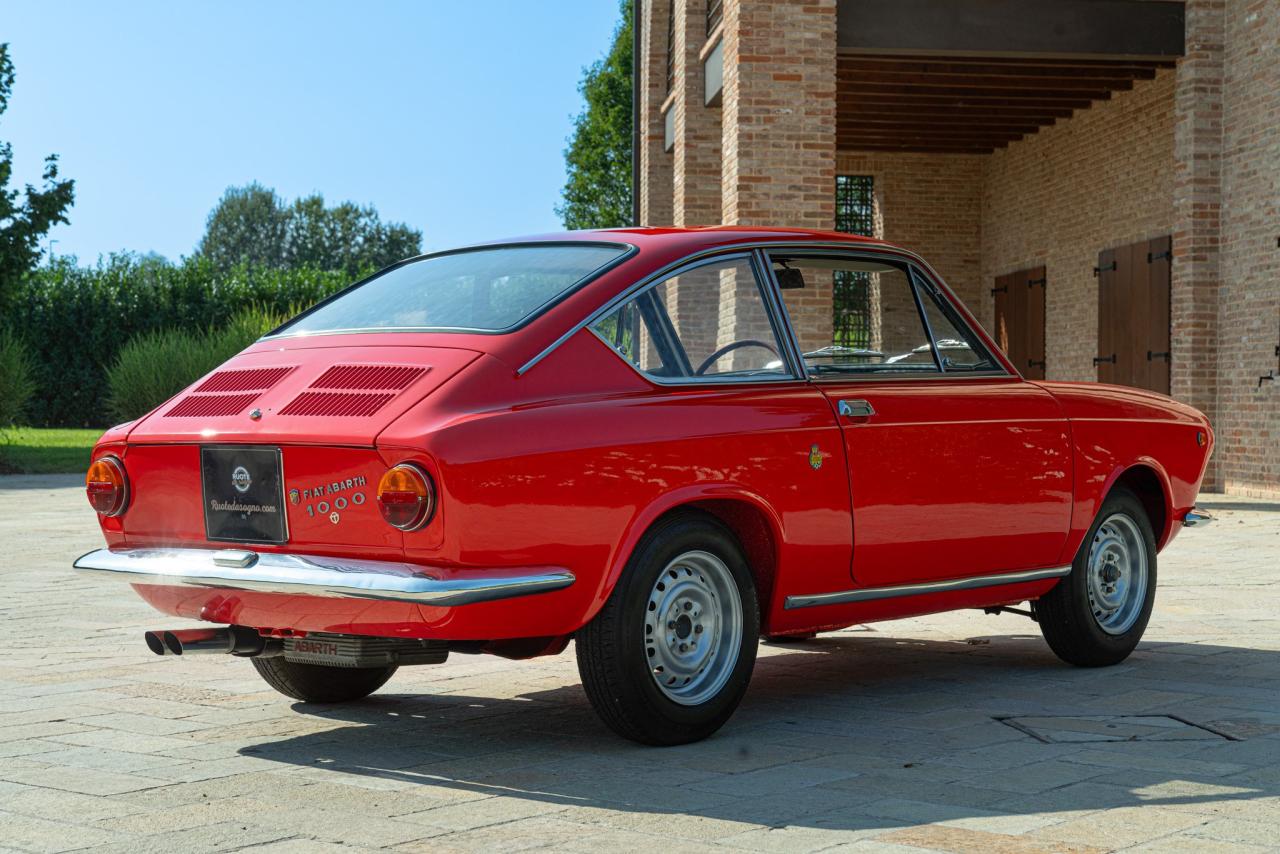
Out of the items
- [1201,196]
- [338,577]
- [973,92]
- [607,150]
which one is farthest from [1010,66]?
[607,150]

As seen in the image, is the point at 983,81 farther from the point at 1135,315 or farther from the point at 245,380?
the point at 245,380

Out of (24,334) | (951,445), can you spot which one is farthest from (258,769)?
(24,334)

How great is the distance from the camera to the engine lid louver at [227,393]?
5.02 metres

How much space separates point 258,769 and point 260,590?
1.82 feet

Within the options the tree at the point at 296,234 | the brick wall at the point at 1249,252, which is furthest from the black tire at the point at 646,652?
the tree at the point at 296,234

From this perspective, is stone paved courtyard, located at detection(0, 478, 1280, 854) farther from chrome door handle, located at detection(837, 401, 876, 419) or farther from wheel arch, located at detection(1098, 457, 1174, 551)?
chrome door handle, located at detection(837, 401, 876, 419)

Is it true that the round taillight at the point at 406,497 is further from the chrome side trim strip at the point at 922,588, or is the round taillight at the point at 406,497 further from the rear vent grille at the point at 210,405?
the chrome side trim strip at the point at 922,588

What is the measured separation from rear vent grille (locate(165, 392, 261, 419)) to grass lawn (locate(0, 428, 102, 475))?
18842 mm

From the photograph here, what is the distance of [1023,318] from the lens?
25.2 m

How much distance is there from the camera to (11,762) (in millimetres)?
4871

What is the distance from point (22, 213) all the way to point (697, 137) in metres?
10.2

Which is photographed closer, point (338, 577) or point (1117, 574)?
point (338, 577)

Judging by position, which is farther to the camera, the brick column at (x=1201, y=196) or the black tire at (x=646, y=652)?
the brick column at (x=1201, y=196)

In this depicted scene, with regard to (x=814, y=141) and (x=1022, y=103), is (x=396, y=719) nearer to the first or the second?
(x=814, y=141)
